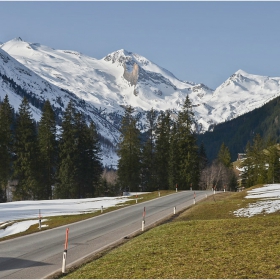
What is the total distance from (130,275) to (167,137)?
2433 inches

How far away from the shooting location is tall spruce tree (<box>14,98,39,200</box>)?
203 ft

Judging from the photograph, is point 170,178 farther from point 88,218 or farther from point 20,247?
point 20,247

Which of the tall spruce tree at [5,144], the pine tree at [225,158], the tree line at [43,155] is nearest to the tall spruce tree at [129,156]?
the tree line at [43,155]

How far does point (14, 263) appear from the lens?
59.4ft

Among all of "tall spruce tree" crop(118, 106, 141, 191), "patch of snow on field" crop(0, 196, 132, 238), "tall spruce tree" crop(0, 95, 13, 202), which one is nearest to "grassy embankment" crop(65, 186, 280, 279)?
"patch of snow on field" crop(0, 196, 132, 238)

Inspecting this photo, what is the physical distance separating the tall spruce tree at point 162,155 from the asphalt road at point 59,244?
36283 mm

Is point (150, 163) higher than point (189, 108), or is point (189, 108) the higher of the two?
point (189, 108)

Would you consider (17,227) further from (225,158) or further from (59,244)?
(225,158)

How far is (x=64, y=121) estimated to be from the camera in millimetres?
67188

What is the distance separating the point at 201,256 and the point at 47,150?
52.8m

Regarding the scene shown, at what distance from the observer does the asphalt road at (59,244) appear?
56.3 ft

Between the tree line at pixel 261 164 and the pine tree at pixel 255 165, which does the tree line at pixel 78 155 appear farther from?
the pine tree at pixel 255 165

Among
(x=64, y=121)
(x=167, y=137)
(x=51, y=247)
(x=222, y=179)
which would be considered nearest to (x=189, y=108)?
(x=167, y=137)

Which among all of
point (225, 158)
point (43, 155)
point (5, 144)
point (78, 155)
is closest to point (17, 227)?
point (5, 144)
